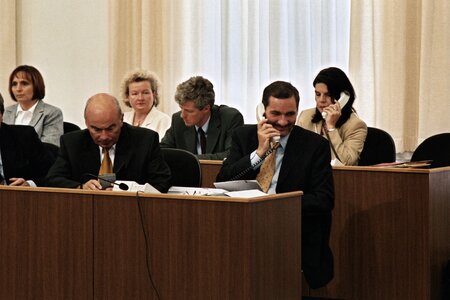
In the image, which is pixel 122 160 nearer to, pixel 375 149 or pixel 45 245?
pixel 45 245

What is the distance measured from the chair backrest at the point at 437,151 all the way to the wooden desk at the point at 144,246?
198 cm

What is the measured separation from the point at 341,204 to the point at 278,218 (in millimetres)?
1468

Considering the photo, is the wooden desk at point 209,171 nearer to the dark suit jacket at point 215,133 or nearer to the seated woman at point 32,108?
the dark suit jacket at point 215,133

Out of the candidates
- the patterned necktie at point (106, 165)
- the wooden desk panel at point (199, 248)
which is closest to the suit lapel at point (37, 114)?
the patterned necktie at point (106, 165)

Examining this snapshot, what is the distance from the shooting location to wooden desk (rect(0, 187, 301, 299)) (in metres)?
3.76

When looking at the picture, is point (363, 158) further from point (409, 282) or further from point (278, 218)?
point (278, 218)

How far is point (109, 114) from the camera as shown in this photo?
471 centimetres

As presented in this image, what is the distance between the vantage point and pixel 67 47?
Result: 8.64 meters

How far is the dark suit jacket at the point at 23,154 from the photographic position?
5312 mm

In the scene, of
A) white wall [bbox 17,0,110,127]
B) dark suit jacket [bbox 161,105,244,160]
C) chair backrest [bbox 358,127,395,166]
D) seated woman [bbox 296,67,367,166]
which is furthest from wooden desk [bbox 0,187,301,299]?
white wall [bbox 17,0,110,127]

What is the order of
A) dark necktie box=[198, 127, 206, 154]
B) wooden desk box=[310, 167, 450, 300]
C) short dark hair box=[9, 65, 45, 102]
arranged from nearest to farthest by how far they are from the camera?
1. wooden desk box=[310, 167, 450, 300]
2. dark necktie box=[198, 127, 206, 154]
3. short dark hair box=[9, 65, 45, 102]

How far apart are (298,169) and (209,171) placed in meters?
1.04

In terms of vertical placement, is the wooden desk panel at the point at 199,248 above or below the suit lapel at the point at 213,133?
below

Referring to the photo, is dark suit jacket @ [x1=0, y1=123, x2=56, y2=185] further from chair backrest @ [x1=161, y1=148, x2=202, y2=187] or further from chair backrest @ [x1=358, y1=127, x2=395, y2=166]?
chair backrest @ [x1=358, y1=127, x2=395, y2=166]
